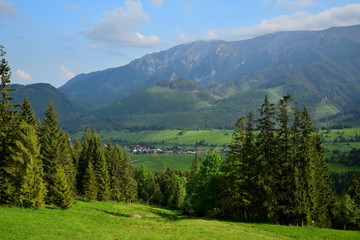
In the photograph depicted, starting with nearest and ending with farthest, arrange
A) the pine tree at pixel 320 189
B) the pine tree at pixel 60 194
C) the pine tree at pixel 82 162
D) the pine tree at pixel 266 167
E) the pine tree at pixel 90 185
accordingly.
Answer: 1. the pine tree at pixel 60 194
2. the pine tree at pixel 266 167
3. the pine tree at pixel 320 189
4. the pine tree at pixel 90 185
5. the pine tree at pixel 82 162

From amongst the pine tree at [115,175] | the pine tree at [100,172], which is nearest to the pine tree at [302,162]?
the pine tree at [100,172]

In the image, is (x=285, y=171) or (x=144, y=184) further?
(x=144, y=184)

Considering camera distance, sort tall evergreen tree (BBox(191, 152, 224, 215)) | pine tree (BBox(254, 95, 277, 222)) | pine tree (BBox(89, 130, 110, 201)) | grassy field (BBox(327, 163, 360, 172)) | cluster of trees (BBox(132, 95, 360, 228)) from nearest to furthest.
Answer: cluster of trees (BBox(132, 95, 360, 228)) < pine tree (BBox(254, 95, 277, 222)) < tall evergreen tree (BBox(191, 152, 224, 215)) < pine tree (BBox(89, 130, 110, 201)) < grassy field (BBox(327, 163, 360, 172))

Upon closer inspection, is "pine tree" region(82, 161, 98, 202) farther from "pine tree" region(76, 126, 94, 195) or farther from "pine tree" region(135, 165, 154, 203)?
"pine tree" region(135, 165, 154, 203)

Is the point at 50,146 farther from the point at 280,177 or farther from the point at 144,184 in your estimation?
the point at 144,184

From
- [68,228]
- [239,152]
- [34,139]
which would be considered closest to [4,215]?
[68,228]

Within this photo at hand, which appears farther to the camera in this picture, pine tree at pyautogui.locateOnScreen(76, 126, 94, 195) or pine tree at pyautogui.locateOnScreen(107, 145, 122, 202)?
pine tree at pyautogui.locateOnScreen(107, 145, 122, 202)

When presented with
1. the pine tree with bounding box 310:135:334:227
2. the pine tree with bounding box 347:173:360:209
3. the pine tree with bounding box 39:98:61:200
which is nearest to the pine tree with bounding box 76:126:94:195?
the pine tree with bounding box 39:98:61:200

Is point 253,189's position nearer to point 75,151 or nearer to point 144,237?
point 144,237

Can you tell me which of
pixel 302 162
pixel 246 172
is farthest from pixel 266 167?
pixel 302 162

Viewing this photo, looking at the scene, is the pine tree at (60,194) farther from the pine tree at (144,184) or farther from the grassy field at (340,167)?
the grassy field at (340,167)

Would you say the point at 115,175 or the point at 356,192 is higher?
the point at 356,192

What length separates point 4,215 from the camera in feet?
93.1

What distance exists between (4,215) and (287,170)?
41199mm
